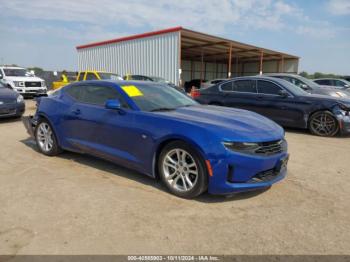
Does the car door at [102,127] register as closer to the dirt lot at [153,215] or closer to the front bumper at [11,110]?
the dirt lot at [153,215]

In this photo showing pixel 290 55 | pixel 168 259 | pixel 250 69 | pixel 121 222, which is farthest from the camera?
pixel 250 69

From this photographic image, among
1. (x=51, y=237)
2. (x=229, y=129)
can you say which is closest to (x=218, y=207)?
(x=229, y=129)

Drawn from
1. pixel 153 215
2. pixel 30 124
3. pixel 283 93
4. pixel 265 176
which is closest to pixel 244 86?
pixel 283 93

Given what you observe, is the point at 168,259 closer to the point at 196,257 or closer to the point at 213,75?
the point at 196,257

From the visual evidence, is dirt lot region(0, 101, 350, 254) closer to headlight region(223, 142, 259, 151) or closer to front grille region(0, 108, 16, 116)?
headlight region(223, 142, 259, 151)

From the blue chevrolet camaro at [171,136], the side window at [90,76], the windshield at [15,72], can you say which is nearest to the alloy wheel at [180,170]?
the blue chevrolet camaro at [171,136]

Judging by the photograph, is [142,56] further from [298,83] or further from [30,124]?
[30,124]

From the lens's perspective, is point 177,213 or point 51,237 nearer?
point 51,237

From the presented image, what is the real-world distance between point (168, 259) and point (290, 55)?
37.6 metres

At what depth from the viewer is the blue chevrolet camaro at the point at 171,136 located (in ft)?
11.3

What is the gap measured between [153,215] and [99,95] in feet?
7.48

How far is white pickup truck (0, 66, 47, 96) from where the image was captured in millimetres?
15820

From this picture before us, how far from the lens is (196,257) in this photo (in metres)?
2.58

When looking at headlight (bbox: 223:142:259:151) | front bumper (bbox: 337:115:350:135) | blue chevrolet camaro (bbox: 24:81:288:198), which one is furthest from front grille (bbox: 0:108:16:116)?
front bumper (bbox: 337:115:350:135)
